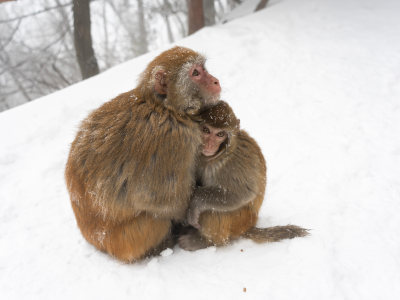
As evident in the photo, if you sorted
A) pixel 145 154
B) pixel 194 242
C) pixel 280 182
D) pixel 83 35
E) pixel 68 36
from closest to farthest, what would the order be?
pixel 145 154, pixel 194 242, pixel 280 182, pixel 83 35, pixel 68 36

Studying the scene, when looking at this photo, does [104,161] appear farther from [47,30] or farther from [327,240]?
[47,30]

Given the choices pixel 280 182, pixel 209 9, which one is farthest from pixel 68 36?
pixel 280 182

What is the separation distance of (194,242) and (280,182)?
3.83ft

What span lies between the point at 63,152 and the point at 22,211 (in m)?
1.05

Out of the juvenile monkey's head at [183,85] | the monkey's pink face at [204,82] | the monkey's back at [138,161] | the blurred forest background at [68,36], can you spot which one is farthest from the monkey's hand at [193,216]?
the blurred forest background at [68,36]

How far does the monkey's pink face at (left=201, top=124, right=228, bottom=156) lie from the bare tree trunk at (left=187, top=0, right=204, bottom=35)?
6.52 meters

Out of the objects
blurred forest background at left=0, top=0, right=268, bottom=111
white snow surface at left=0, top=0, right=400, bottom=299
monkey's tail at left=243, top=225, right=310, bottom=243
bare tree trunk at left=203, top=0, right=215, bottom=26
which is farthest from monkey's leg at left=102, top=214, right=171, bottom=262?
bare tree trunk at left=203, top=0, right=215, bottom=26

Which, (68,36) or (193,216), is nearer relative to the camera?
(193,216)

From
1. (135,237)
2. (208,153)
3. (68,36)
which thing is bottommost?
(68,36)

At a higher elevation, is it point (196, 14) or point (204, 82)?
point (204, 82)

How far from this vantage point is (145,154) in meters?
1.99

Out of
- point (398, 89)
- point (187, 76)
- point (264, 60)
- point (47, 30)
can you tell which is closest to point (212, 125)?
point (187, 76)

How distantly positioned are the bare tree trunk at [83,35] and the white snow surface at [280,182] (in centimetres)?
220

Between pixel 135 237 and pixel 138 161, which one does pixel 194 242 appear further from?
pixel 138 161
